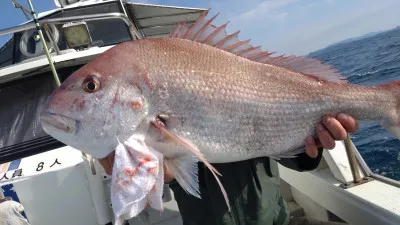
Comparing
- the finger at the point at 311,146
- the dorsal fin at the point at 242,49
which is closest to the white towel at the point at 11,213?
the dorsal fin at the point at 242,49

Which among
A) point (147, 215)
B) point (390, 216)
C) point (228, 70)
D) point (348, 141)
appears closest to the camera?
point (228, 70)

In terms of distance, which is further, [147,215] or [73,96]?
[147,215]

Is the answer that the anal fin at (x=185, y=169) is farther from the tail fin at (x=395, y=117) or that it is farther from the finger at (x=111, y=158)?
the tail fin at (x=395, y=117)

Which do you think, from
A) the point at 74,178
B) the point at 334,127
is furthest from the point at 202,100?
the point at 74,178

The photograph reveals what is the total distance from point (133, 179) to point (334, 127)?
1.15m

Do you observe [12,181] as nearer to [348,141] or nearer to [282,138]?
[282,138]

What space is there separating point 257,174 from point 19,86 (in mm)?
3461

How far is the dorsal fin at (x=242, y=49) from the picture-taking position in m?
1.78

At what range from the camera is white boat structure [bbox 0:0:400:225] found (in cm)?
286

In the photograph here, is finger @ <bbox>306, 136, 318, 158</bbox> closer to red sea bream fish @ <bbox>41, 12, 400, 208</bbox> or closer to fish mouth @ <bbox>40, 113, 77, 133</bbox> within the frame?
red sea bream fish @ <bbox>41, 12, 400, 208</bbox>

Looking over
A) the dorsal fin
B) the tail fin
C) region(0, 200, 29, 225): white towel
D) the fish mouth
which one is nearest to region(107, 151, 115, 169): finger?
the fish mouth

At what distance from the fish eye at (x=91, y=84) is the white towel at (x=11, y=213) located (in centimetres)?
209

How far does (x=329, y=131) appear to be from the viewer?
73.6 inches

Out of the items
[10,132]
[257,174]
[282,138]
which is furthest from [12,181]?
[282,138]
